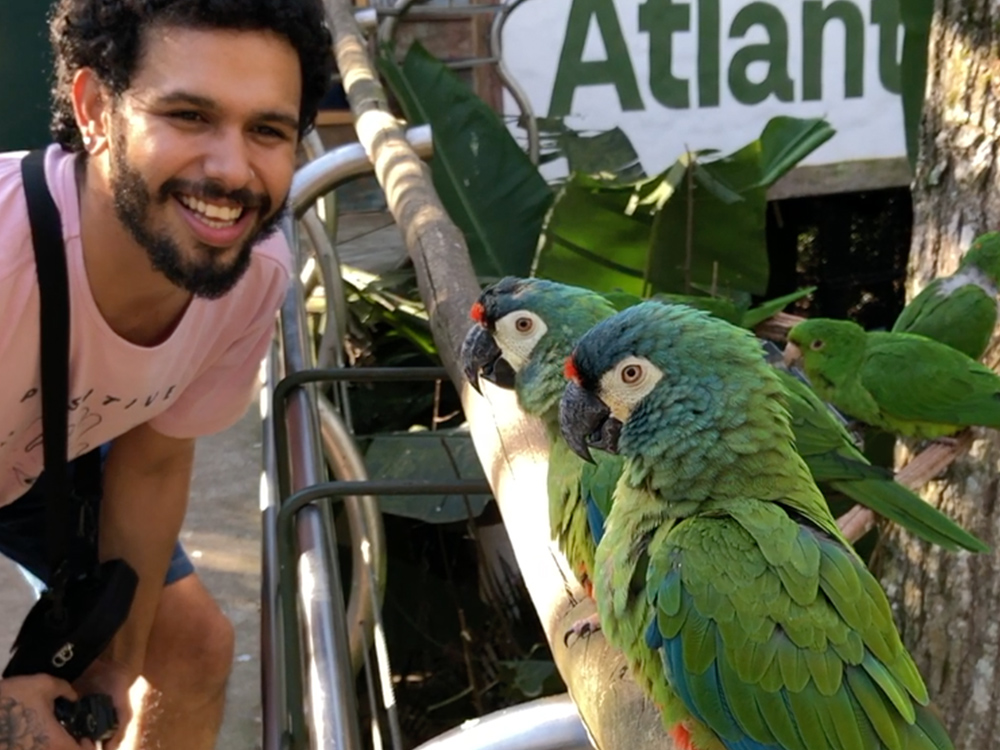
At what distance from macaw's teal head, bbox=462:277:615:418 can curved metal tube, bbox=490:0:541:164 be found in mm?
2119

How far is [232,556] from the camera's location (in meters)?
1.78

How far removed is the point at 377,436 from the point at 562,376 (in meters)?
1.44

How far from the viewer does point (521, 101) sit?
3.12 meters

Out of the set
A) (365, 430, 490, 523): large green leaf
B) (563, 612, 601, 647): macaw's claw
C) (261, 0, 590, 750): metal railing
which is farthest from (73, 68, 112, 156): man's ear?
(365, 430, 490, 523): large green leaf

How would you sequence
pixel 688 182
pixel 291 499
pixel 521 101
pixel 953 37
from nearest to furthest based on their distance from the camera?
pixel 291 499 < pixel 953 37 < pixel 688 182 < pixel 521 101

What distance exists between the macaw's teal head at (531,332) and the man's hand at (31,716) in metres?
0.50

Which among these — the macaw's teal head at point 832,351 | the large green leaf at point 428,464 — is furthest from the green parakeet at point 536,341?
the large green leaf at point 428,464

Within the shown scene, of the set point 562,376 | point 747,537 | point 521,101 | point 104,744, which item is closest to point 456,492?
Result: point 562,376

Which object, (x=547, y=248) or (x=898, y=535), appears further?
(x=547, y=248)

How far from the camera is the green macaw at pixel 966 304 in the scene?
157 centimetres

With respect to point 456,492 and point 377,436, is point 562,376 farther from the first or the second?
point 377,436

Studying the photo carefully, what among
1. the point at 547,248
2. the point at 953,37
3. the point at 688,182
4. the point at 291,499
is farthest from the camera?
the point at 547,248

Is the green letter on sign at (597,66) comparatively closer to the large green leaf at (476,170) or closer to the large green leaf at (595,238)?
the large green leaf at (476,170)

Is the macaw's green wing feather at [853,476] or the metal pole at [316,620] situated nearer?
the metal pole at [316,620]
